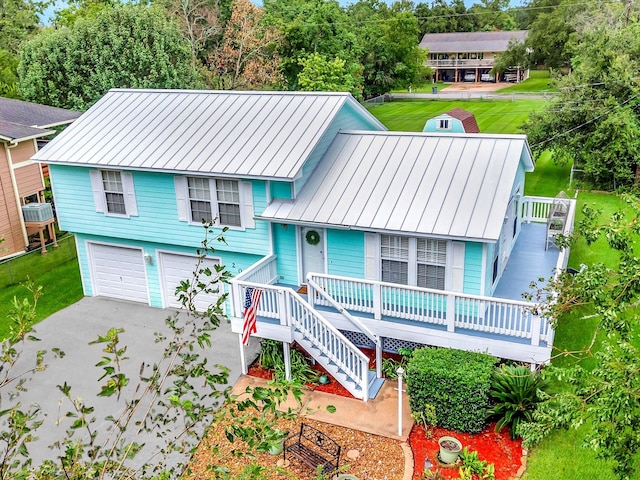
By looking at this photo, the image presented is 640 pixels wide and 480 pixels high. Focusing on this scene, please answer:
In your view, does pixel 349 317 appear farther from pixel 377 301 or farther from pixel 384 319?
pixel 384 319

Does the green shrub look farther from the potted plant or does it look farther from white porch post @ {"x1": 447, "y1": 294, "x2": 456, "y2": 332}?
white porch post @ {"x1": 447, "y1": 294, "x2": 456, "y2": 332}

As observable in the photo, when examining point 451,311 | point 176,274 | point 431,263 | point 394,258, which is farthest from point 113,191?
point 451,311

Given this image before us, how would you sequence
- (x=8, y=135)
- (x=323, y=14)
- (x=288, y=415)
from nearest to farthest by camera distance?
(x=288, y=415)
(x=8, y=135)
(x=323, y=14)

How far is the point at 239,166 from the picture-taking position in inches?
596

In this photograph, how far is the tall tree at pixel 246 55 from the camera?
→ 42375 millimetres

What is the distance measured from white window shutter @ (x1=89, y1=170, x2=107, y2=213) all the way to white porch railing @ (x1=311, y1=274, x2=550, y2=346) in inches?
288

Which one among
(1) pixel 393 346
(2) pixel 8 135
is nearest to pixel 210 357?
(1) pixel 393 346

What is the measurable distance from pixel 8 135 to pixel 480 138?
17418mm

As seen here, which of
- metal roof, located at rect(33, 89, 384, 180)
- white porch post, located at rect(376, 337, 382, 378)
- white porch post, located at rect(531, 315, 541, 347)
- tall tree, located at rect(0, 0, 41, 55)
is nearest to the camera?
white porch post, located at rect(531, 315, 541, 347)

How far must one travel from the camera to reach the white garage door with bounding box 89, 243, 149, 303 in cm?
1820

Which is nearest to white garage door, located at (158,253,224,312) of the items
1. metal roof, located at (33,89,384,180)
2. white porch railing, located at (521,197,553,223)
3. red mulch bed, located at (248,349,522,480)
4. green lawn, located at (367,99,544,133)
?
metal roof, located at (33,89,384,180)

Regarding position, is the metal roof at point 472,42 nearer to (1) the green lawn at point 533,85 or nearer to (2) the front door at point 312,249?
(1) the green lawn at point 533,85

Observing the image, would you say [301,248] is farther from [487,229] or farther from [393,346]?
[487,229]

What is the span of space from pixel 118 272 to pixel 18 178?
811cm
